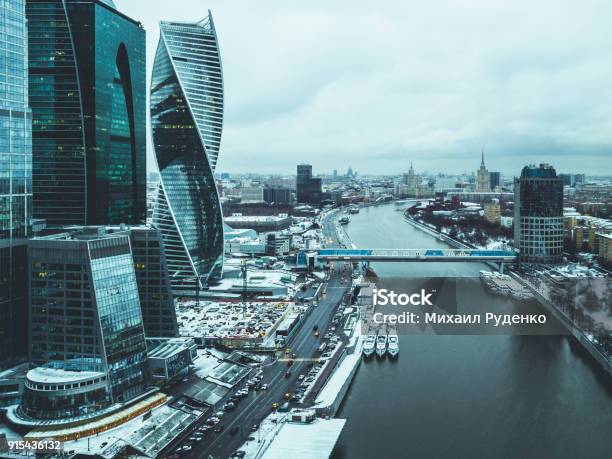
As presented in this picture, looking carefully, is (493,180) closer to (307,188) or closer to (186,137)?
(307,188)

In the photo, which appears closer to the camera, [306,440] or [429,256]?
[306,440]

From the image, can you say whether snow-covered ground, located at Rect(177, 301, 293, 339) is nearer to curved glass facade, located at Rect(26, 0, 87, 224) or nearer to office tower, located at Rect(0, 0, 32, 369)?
office tower, located at Rect(0, 0, 32, 369)

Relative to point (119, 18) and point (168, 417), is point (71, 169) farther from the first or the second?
point (168, 417)

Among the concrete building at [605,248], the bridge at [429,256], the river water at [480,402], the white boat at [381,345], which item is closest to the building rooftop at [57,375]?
the river water at [480,402]

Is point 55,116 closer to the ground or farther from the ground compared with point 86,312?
farther from the ground

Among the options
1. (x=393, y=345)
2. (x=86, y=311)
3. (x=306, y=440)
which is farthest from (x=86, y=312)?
(x=393, y=345)

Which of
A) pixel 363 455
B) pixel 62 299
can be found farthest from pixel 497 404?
pixel 62 299
